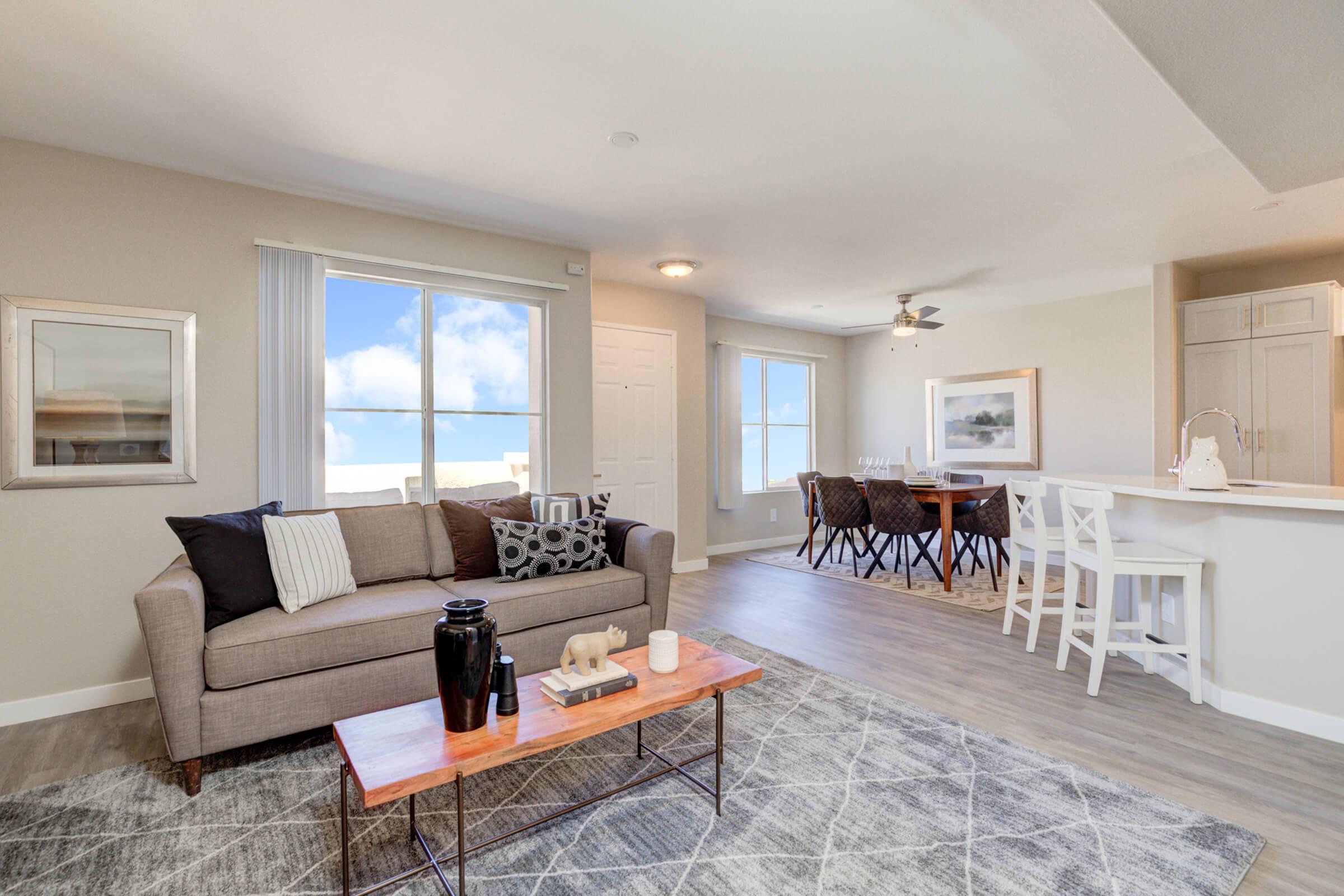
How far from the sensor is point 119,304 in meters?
2.91

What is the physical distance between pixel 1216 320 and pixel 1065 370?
140cm

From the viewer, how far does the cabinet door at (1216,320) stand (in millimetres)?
4520

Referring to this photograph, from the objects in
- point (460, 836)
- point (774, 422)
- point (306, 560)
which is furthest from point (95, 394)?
point (774, 422)

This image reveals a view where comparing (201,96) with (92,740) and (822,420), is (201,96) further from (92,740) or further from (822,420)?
(822,420)

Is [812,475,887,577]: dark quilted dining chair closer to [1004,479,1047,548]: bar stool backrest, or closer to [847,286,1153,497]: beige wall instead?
[1004,479,1047,548]: bar stool backrest

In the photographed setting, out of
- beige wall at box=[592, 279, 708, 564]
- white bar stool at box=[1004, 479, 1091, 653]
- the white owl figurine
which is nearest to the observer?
the white owl figurine

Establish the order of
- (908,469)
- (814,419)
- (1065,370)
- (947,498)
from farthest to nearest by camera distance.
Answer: (814,419) → (1065,370) → (908,469) → (947,498)

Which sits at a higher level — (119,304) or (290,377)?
(119,304)

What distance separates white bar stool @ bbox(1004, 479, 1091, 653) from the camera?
Result: 11.1 ft

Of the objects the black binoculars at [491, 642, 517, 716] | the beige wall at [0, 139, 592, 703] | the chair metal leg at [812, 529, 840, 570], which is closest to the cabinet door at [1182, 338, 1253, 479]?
the chair metal leg at [812, 529, 840, 570]

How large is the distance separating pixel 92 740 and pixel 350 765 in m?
1.95

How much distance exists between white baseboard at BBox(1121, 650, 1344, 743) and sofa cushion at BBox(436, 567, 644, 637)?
258 centimetres

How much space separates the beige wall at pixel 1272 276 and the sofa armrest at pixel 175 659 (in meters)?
6.83

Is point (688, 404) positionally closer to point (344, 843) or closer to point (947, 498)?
point (947, 498)
